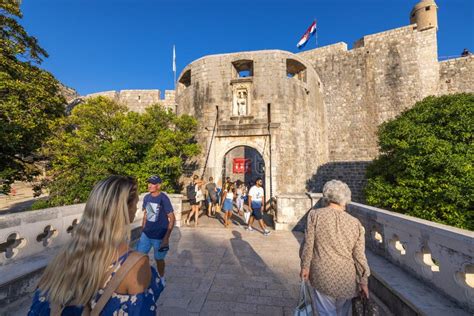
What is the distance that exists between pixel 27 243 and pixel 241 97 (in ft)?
30.1

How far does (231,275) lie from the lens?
12.3 feet

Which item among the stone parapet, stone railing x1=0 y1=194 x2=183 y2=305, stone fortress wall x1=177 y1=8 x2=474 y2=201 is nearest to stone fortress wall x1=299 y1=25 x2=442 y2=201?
Answer: stone fortress wall x1=177 y1=8 x2=474 y2=201

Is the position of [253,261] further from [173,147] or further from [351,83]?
[351,83]

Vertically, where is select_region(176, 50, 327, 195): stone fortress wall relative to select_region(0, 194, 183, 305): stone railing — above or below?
above

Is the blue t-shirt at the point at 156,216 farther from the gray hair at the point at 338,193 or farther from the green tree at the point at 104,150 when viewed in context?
the green tree at the point at 104,150

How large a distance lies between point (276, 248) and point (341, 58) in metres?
16.1

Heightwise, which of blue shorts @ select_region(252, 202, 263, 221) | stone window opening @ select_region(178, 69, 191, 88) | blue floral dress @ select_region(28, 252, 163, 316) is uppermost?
stone window opening @ select_region(178, 69, 191, 88)

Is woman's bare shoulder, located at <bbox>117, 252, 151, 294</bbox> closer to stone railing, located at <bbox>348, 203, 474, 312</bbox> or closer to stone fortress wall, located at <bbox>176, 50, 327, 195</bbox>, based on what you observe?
stone railing, located at <bbox>348, 203, 474, 312</bbox>

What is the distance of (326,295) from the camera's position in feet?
6.32

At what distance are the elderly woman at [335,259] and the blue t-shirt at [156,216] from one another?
215 cm

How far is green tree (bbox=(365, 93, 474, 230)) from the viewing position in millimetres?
6539

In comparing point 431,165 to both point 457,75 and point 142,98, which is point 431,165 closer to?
point 457,75

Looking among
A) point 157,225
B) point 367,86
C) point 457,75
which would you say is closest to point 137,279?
point 157,225

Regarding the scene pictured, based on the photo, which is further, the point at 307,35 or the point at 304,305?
the point at 307,35
